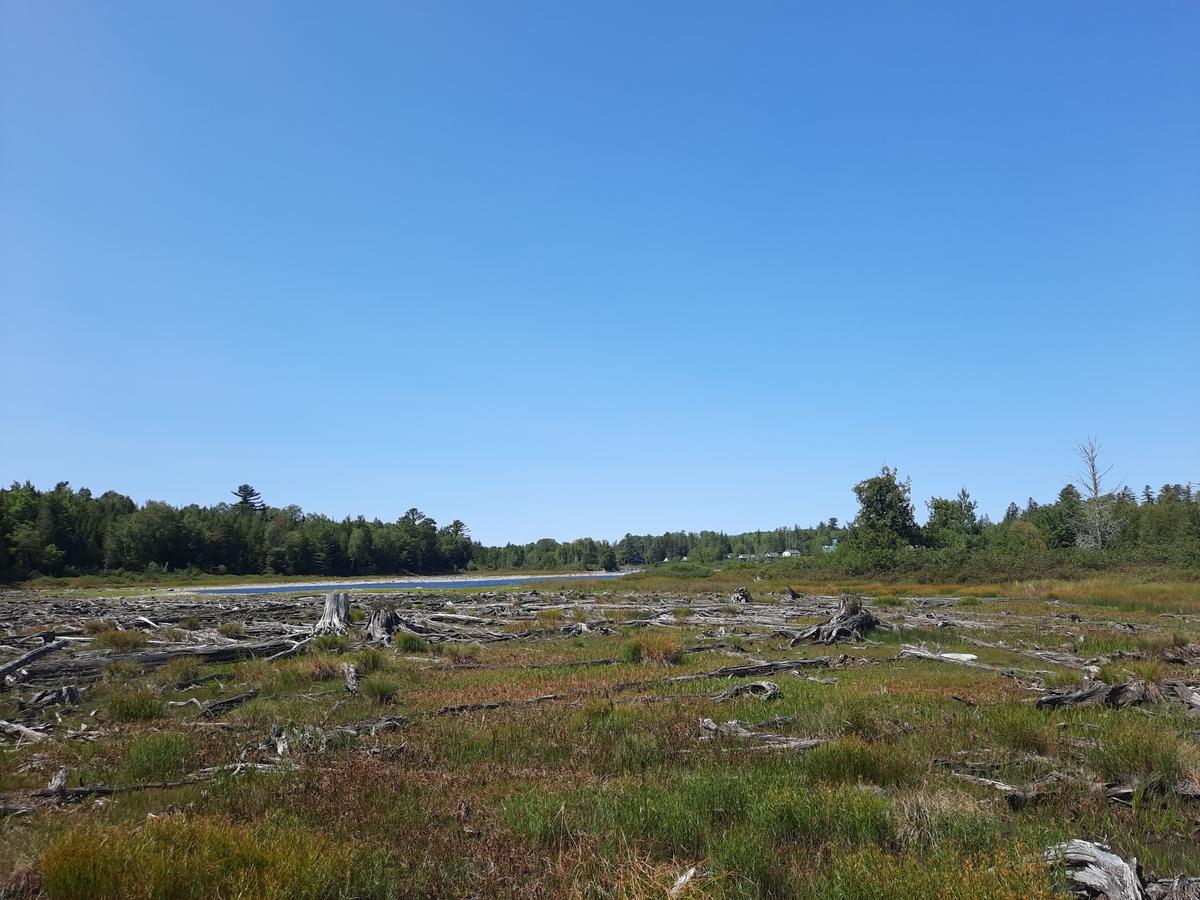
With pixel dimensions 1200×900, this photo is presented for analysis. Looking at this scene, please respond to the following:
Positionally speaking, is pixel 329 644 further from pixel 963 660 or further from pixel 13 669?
pixel 963 660

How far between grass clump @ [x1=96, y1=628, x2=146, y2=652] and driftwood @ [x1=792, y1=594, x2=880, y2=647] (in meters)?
23.7

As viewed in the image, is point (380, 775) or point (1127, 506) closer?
point (380, 775)

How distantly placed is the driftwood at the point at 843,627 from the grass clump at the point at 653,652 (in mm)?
5597

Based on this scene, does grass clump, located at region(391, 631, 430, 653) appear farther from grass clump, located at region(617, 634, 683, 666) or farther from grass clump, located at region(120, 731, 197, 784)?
grass clump, located at region(120, 731, 197, 784)

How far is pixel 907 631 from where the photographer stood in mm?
25109

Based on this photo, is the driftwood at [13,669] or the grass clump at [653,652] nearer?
the driftwood at [13,669]

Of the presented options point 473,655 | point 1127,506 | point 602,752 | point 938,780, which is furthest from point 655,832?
point 1127,506

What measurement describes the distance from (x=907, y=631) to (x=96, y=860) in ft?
85.3

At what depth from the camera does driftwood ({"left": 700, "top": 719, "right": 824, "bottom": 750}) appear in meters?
9.62

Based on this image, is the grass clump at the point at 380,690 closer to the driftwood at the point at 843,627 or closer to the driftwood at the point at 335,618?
the driftwood at the point at 335,618

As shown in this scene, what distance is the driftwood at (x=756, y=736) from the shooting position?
9617 millimetres

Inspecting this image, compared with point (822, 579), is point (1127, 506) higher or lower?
higher

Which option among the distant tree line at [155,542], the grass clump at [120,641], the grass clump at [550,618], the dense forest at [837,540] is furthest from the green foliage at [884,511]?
the distant tree line at [155,542]

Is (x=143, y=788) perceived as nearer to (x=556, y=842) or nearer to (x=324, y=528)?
(x=556, y=842)
